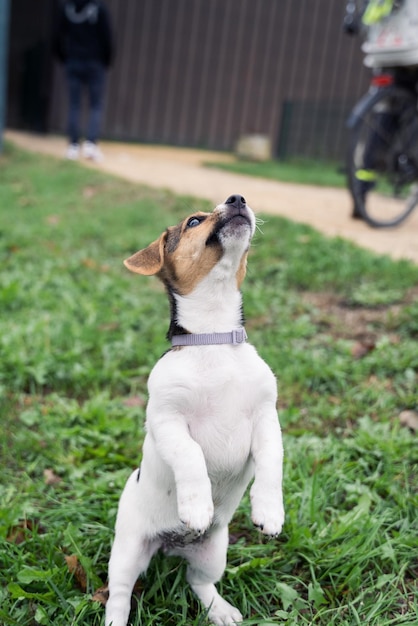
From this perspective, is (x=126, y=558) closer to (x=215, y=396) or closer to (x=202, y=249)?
(x=215, y=396)

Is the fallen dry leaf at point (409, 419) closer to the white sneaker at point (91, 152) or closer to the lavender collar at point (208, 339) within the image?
the lavender collar at point (208, 339)

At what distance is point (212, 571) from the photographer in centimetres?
202

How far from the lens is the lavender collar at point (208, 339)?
6.25ft

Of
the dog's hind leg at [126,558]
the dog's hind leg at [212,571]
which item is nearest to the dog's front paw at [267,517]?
the dog's hind leg at [212,571]

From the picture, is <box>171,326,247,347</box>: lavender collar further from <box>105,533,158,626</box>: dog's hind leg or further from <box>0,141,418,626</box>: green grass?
<box>0,141,418,626</box>: green grass

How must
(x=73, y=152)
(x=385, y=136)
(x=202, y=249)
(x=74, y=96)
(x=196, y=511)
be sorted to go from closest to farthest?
(x=196, y=511) < (x=202, y=249) < (x=385, y=136) < (x=74, y=96) < (x=73, y=152)

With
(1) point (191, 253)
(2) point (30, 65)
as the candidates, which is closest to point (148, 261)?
(1) point (191, 253)

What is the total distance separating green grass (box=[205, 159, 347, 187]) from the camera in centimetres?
1005

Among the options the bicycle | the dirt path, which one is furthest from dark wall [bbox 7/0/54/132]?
the bicycle

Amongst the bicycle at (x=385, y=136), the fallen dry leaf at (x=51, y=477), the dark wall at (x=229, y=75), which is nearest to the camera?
the fallen dry leaf at (x=51, y=477)

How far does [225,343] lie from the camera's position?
6.28 feet

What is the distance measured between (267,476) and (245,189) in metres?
6.98

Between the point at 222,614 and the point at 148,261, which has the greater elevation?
the point at 148,261

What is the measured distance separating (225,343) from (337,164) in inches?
490
